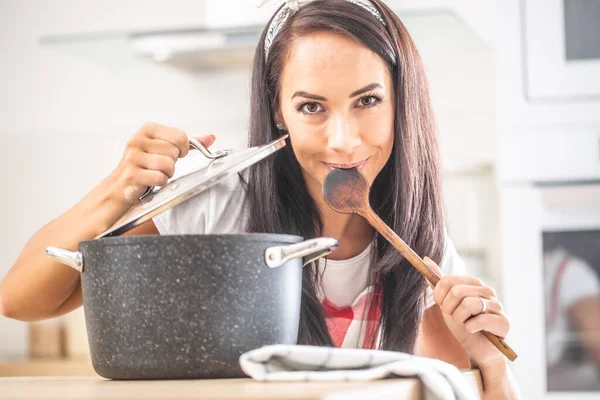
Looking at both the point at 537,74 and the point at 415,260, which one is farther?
the point at 537,74

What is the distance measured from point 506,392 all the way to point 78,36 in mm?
2123

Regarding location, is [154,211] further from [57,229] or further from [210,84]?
[210,84]

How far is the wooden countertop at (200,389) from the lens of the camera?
0.53m

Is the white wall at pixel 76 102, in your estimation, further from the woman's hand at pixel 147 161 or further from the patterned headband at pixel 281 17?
the woman's hand at pixel 147 161

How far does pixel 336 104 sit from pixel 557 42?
155 cm

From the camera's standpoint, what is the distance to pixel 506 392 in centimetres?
89

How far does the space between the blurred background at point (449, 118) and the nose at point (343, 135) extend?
1396 mm

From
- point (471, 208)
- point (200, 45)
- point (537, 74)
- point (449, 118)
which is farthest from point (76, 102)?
point (537, 74)

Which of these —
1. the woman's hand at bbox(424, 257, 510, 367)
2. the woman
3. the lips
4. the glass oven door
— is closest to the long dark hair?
the woman

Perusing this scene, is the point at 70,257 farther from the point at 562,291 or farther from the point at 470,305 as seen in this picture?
the point at 562,291

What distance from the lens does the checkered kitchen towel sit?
594 millimetres

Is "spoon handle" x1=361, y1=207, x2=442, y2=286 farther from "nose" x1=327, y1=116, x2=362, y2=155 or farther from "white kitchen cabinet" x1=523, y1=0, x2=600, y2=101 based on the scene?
"white kitchen cabinet" x1=523, y1=0, x2=600, y2=101

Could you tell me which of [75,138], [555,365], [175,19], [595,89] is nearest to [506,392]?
[555,365]

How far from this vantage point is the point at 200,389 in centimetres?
57
